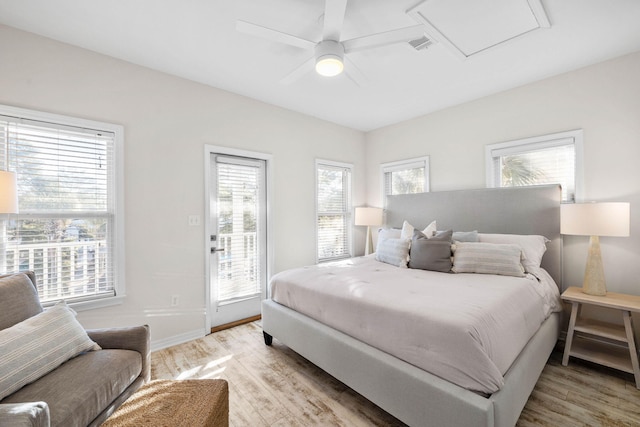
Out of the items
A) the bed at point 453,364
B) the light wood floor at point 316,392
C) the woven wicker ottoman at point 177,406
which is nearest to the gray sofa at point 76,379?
Result: the woven wicker ottoman at point 177,406

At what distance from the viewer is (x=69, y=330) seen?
1564 mm

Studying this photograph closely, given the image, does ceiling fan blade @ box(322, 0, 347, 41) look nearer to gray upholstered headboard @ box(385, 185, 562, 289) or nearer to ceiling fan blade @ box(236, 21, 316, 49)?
ceiling fan blade @ box(236, 21, 316, 49)

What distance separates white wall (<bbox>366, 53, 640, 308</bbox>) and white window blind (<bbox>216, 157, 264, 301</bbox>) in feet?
8.72

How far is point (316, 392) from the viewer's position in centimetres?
202

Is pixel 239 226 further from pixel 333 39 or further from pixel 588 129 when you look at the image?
pixel 588 129

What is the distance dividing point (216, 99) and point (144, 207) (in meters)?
1.40

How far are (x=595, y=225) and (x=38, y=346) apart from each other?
12.5 feet

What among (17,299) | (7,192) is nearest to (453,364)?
(17,299)

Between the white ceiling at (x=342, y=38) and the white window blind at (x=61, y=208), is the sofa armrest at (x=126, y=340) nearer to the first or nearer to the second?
the white window blind at (x=61, y=208)

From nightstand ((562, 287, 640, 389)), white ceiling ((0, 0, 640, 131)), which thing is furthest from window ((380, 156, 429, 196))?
nightstand ((562, 287, 640, 389))

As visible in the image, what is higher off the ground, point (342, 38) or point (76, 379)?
point (342, 38)

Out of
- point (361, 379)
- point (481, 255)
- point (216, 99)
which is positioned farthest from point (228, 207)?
point (481, 255)

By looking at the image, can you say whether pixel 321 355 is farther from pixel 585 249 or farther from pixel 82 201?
pixel 585 249

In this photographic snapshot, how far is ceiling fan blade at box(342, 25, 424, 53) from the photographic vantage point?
1.66m
